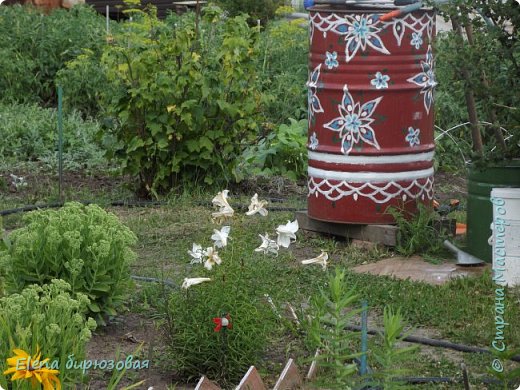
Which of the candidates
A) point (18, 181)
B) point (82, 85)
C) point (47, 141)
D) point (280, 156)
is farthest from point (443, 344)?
point (82, 85)

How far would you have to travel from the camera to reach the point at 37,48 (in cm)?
1219

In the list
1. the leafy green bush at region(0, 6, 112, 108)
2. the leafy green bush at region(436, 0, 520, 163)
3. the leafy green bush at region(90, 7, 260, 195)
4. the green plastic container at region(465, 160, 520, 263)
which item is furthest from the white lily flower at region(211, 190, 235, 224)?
the leafy green bush at region(0, 6, 112, 108)

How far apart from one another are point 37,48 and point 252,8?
5447 millimetres

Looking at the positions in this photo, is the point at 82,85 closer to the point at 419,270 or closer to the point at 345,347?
the point at 419,270

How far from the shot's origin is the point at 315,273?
5.80 m

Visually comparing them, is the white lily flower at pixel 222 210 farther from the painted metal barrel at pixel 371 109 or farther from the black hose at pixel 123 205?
the black hose at pixel 123 205

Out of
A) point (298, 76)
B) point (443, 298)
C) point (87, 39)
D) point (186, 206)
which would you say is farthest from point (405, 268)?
point (87, 39)

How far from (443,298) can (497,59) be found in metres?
1.19

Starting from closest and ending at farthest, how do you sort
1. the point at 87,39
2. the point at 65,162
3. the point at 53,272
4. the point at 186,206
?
the point at 53,272 → the point at 186,206 → the point at 65,162 → the point at 87,39

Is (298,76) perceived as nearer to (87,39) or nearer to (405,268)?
(87,39)

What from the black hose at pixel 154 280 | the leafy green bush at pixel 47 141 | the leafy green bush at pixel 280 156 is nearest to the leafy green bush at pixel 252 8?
the leafy green bush at pixel 47 141

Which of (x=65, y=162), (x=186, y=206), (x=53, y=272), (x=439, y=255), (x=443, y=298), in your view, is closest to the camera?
(x=53, y=272)

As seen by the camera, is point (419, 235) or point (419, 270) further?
point (419, 235)

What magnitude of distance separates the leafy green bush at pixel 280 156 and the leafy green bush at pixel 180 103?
0.72m
